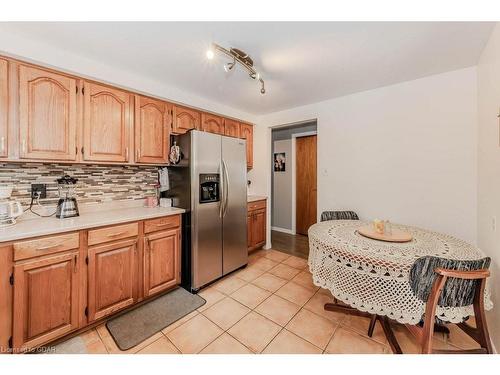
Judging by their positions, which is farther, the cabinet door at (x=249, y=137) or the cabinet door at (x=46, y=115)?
the cabinet door at (x=249, y=137)

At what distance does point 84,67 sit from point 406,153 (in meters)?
3.27

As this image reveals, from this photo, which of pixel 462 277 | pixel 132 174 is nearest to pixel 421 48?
pixel 462 277

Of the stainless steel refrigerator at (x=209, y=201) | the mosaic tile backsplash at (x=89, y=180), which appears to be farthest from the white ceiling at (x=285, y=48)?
the mosaic tile backsplash at (x=89, y=180)

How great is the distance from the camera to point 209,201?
7.61 ft

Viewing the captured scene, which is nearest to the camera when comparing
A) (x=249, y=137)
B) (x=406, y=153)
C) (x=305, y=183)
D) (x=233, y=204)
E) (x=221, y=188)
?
(x=406, y=153)

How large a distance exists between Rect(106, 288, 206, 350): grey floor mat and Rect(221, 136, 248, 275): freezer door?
0.57 m

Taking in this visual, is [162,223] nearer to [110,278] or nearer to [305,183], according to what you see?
[110,278]

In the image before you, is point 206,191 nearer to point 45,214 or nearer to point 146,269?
point 146,269

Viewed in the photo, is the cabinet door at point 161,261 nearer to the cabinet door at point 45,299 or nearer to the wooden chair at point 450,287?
the cabinet door at point 45,299

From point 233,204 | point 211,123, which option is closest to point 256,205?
point 233,204

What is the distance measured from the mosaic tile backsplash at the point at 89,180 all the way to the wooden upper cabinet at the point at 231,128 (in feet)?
3.90

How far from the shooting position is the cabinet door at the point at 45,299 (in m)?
1.33

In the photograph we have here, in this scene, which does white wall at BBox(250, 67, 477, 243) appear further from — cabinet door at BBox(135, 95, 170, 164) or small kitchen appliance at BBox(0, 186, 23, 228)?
small kitchen appliance at BBox(0, 186, 23, 228)
